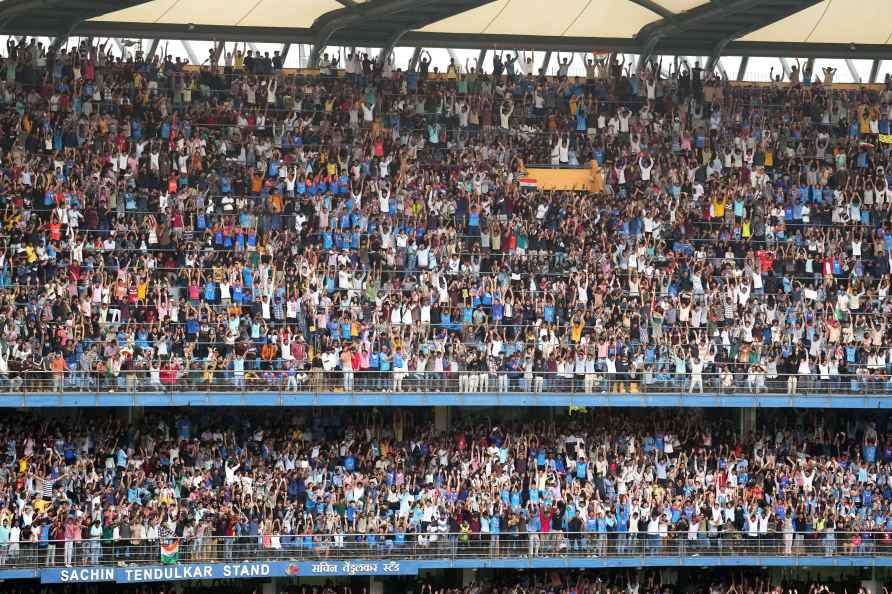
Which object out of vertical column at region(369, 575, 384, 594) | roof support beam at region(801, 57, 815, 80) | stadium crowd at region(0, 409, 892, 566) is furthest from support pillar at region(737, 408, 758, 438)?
roof support beam at region(801, 57, 815, 80)

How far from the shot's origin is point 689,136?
4022cm

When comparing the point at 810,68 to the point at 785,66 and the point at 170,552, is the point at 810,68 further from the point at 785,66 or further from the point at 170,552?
the point at 170,552

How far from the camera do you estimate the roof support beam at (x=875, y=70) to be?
43.8 meters

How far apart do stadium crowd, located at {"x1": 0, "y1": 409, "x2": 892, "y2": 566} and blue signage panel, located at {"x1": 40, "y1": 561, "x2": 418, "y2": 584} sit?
0.19 m

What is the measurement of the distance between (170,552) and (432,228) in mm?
9963

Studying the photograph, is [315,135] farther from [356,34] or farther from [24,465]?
[24,465]

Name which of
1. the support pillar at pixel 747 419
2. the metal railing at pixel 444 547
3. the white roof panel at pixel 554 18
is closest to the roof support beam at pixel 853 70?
the white roof panel at pixel 554 18

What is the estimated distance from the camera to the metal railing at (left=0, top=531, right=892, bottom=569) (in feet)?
100

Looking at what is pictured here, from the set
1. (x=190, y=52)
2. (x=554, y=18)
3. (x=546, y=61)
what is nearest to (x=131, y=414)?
(x=190, y=52)

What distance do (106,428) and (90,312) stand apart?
2.30 m

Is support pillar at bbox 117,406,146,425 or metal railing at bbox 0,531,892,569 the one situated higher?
support pillar at bbox 117,406,146,425

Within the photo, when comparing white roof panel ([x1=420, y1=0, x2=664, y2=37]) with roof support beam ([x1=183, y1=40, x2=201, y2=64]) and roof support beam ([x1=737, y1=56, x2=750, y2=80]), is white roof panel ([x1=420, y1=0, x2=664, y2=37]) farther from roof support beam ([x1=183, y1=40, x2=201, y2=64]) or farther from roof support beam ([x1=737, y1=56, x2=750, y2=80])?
roof support beam ([x1=183, y1=40, x2=201, y2=64])

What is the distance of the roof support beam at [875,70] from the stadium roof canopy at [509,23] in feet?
2.20

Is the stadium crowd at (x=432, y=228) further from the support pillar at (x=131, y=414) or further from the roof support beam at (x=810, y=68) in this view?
the support pillar at (x=131, y=414)
